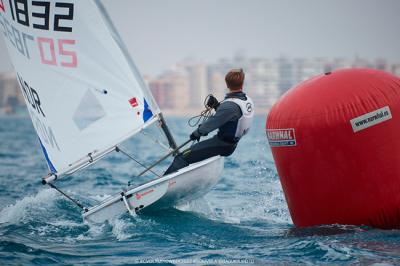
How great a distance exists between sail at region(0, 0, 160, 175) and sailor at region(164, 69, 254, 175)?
0.56 metres

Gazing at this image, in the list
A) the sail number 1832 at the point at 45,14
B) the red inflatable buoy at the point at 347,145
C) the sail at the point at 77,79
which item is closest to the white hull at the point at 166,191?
the sail at the point at 77,79

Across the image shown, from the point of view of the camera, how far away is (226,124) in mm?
6008

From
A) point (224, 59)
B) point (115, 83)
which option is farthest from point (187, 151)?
point (224, 59)

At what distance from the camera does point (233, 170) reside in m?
10.8

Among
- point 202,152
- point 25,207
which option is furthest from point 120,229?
point 25,207

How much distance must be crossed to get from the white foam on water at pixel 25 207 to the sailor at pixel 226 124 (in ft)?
5.25

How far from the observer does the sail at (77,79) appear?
654 centimetres

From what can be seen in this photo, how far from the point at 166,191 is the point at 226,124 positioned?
777mm

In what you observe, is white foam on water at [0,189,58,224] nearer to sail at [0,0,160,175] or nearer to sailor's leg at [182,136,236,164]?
sail at [0,0,160,175]

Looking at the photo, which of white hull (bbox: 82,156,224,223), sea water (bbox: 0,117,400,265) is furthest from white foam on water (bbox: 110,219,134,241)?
white hull (bbox: 82,156,224,223)

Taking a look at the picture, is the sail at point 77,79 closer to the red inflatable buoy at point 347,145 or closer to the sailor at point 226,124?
the sailor at point 226,124

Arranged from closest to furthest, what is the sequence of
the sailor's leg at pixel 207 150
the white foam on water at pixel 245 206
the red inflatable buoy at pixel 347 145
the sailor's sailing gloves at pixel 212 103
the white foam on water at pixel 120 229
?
1. the red inflatable buoy at pixel 347 145
2. the white foam on water at pixel 120 229
3. the sailor's sailing gloves at pixel 212 103
4. the sailor's leg at pixel 207 150
5. the white foam on water at pixel 245 206

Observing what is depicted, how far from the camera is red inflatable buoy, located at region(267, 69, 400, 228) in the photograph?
16.8 feet

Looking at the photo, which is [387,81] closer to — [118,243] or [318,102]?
[318,102]
